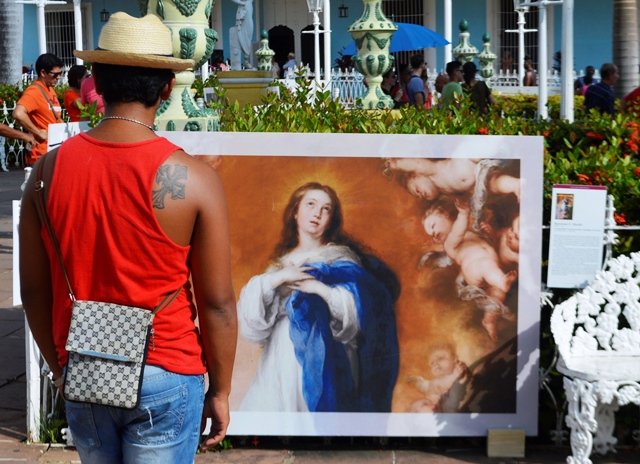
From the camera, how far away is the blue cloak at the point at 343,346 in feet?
15.2

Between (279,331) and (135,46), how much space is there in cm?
219

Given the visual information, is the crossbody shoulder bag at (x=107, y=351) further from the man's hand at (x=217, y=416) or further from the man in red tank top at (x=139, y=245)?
the man's hand at (x=217, y=416)

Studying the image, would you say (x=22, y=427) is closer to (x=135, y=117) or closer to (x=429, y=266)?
(x=429, y=266)

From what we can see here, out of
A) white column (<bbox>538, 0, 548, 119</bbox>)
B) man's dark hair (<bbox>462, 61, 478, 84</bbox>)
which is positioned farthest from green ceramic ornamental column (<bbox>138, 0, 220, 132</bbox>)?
man's dark hair (<bbox>462, 61, 478, 84</bbox>)

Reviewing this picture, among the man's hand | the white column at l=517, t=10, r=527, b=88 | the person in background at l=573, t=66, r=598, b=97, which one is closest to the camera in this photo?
the man's hand

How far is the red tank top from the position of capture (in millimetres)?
2594

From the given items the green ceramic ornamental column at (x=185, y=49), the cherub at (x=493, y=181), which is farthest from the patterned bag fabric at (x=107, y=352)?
the green ceramic ornamental column at (x=185, y=49)

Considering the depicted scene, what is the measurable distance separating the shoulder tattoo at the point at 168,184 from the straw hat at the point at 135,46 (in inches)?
11.0

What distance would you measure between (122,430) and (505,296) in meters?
2.36

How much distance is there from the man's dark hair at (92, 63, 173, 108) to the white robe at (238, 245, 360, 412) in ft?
6.56

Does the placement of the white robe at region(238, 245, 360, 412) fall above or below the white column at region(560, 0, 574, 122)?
below

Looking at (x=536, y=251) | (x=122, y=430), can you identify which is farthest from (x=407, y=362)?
(x=122, y=430)

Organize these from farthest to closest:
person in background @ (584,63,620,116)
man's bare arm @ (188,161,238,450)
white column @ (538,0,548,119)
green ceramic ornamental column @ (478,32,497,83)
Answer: green ceramic ornamental column @ (478,32,497,83)
white column @ (538,0,548,119)
person in background @ (584,63,620,116)
man's bare arm @ (188,161,238,450)

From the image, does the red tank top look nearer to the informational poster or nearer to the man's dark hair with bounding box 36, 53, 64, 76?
the informational poster
